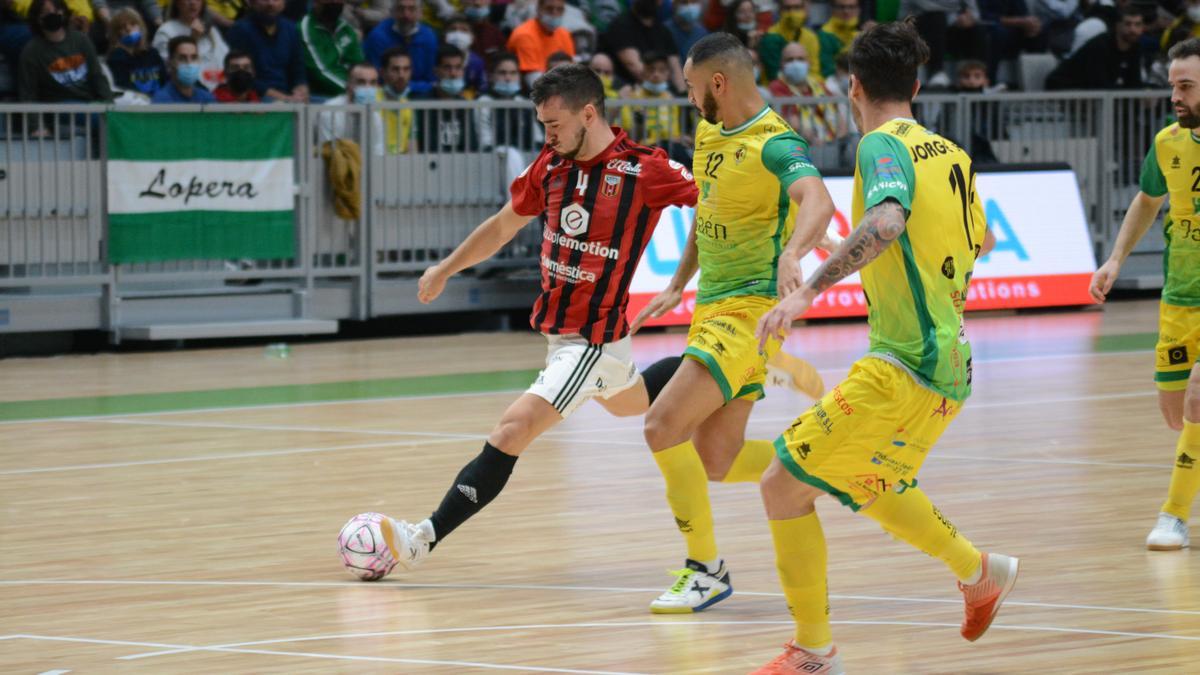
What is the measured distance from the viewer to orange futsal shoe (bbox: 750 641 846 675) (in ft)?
19.3

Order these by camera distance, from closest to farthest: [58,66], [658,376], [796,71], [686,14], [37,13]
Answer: [658,376]
[37,13]
[58,66]
[796,71]
[686,14]

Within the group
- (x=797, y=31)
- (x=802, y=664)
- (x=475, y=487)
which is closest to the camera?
(x=802, y=664)

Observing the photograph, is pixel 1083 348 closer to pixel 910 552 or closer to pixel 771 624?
pixel 910 552

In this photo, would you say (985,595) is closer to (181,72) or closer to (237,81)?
(181,72)

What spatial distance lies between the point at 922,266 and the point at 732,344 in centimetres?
157

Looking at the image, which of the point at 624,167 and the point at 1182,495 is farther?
the point at 1182,495

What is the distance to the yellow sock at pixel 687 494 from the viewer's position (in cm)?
728

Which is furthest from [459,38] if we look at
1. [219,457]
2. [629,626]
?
[629,626]

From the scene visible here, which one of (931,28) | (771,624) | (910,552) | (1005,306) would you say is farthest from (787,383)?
(931,28)

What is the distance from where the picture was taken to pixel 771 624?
6.82 m

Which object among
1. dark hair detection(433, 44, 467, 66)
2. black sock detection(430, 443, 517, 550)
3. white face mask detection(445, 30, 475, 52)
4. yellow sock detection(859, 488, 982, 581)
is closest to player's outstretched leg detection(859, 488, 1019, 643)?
yellow sock detection(859, 488, 982, 581)

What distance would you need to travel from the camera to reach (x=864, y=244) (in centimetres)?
562

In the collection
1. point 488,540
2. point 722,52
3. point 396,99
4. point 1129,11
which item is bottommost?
point 488,540

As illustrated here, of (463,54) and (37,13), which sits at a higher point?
(37,13)
